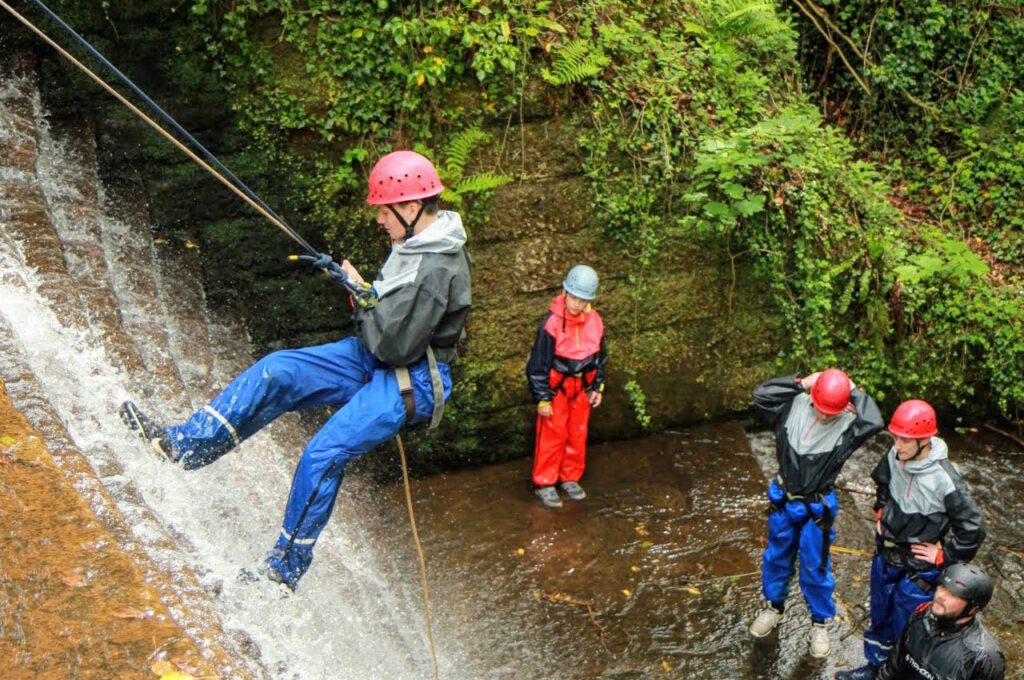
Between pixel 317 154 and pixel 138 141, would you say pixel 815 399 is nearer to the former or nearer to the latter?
pixel 317 154

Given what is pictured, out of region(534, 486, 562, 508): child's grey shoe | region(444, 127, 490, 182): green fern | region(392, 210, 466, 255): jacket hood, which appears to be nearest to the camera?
region(392, 210, 466, 255): jacket hood

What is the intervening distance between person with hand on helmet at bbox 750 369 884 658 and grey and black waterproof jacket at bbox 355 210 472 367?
2.17m

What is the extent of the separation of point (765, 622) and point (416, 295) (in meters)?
3.20

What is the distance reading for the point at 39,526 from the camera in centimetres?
426

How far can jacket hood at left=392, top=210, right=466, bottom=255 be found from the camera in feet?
17.3

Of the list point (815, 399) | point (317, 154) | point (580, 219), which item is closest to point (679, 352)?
point (580, 219)

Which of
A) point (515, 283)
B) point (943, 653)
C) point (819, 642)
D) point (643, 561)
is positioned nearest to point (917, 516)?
point (943, 653)

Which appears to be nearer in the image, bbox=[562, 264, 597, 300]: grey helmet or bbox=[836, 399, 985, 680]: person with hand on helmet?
bbox=[836, 399, 985, 680]: person with hand on helmet

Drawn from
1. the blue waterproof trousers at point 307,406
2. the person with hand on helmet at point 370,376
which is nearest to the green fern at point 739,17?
the person with hand on helmet at point 370,376

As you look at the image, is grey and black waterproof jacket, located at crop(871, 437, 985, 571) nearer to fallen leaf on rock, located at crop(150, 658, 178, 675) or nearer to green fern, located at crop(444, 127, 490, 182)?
green fern, located at crop(444, 127, 490, 182)

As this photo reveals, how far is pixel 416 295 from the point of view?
5199 millimetres

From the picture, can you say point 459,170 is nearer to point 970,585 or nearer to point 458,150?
point 458,150

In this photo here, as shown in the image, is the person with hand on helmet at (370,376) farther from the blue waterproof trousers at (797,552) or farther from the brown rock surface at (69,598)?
the blue waterproof trousers at (797,552)

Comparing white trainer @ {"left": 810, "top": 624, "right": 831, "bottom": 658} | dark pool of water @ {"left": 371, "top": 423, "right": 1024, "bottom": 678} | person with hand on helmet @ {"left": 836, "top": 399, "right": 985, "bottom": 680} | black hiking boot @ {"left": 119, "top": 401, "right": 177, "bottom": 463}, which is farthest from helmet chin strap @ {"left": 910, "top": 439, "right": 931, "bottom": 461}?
black hiking boot @ {"left": 119, "top": 401, "right": 177, "bottom": 463}
